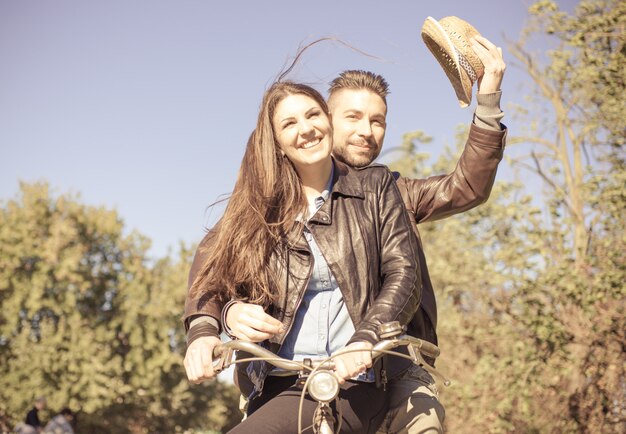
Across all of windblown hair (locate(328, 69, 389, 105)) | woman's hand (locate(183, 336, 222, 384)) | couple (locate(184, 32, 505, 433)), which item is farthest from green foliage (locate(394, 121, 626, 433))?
woman's hand (locate(183, 336, 222, 384))

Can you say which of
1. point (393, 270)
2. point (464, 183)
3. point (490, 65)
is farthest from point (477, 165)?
point (393, 270)

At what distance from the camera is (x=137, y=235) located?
3697 cm

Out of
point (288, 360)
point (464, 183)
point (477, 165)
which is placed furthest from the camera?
point (464, 183)

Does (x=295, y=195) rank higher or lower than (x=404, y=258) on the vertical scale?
higher

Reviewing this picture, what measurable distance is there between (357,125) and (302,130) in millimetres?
1160

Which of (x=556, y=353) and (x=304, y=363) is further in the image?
(x=556, y=353)

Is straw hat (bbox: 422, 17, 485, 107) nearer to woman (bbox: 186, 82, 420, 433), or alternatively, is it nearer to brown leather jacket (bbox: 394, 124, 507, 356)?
brown leather jacket (bbox: 394, 124, 507, 356)

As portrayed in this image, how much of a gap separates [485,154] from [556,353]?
5.72m

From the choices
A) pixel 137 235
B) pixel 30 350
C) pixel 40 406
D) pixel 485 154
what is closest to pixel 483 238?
pixel 485 154

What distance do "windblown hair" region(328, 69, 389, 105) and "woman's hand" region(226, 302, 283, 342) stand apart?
1992 mm

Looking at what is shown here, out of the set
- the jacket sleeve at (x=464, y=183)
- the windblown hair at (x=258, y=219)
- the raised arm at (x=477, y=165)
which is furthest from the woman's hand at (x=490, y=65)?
the windblown hair at (x=258, y=219)

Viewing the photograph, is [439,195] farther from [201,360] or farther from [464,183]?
[201,360]

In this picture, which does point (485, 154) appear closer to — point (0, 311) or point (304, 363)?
point (304, 363)

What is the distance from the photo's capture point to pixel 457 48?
3488mm
